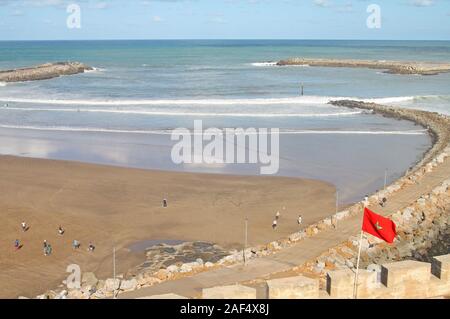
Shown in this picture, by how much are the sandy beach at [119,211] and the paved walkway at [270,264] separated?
2.10 meters

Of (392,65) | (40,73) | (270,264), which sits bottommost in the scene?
(270,264)

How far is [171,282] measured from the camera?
1257cm

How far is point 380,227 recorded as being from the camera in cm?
888

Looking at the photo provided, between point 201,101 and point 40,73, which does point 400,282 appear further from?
point 40,73

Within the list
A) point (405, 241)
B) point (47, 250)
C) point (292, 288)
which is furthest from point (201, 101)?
point (292, 288)

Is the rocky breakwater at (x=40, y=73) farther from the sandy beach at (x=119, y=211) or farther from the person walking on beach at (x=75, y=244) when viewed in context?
the person walking on beach at (x=75, y=244)

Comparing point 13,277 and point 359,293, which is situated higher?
point 359,293

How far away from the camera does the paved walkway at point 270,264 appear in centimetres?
1207

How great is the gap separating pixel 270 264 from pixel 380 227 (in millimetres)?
5016

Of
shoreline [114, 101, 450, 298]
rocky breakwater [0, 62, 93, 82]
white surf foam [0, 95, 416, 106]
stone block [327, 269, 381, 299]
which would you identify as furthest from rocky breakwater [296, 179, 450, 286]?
rocky breakwater [0, 62, 93, 82]

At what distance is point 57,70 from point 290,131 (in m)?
64.3
